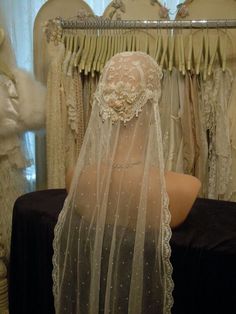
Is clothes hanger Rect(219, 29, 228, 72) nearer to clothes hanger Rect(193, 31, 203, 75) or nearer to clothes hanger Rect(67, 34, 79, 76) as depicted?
clothes hanger Rect(193, 31, 203, 75)

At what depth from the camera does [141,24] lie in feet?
6.03

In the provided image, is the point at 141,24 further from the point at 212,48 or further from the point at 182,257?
the point at 182,257

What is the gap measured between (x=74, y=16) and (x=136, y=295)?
164 cm

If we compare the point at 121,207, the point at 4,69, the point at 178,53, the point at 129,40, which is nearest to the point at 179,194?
the point at 121,207

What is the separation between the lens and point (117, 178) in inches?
47.8

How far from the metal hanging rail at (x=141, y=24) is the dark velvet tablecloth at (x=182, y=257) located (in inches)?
32.9

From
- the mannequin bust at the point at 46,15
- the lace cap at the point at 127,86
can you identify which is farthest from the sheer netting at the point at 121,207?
the mannequin bust at the point at 46,15

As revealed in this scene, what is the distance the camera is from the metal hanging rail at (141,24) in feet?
5.81

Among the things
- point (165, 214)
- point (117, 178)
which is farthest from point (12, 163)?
point (165, 214)

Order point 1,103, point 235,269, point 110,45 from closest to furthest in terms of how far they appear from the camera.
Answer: point 235,269 < point 1,103 < point 110,45

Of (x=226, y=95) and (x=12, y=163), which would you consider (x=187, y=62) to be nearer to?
(x=226, y=95)

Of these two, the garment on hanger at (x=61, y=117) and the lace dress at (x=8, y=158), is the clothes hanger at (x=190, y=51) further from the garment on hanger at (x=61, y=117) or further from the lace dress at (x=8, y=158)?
the lace dress at (x=8, y=158)

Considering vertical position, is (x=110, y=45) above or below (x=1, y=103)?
above

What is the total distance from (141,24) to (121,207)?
1028 mm
